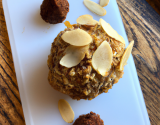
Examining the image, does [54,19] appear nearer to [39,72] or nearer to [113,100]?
[39,72]

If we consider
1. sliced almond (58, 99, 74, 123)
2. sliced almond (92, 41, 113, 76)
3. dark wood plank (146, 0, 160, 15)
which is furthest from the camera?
dark wood plank (146, 0, 160, 15)

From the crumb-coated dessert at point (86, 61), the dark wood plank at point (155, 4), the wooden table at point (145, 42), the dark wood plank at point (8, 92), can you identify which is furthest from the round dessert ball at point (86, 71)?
the dark wood plank at point (155, 4)

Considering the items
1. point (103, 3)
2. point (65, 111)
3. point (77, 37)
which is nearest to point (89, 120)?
point (65, 111)

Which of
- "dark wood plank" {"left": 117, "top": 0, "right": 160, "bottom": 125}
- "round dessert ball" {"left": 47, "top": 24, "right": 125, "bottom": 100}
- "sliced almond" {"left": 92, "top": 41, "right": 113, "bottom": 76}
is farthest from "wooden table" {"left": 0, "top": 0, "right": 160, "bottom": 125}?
"sliced almond" {"left": 92, "top": 41, "right": 113, "bottom": 76}

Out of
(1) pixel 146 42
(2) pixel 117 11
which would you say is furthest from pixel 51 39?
(1) pixel 146 42

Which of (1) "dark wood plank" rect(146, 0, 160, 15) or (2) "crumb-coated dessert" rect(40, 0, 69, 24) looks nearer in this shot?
(2) "crumb-coated dessert" rect(40, 0, 69, 24)

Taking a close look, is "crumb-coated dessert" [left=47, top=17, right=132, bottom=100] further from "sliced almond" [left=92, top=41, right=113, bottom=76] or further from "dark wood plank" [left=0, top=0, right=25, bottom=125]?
"dark wood plank" [left=0, top=0, right=25, bottom=125]
